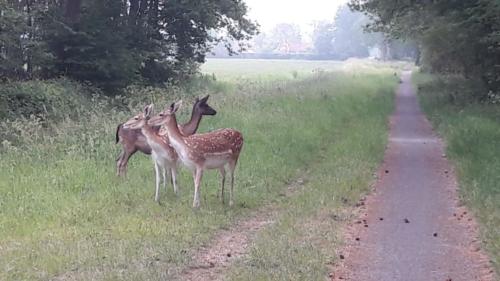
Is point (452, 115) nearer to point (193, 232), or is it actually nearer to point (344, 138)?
point (344, 138)

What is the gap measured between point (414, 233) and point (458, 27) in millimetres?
16390

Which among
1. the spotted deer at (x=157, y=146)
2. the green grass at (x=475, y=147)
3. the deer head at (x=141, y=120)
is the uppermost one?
the deer head at (x=141, y=120)

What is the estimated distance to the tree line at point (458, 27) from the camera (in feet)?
76.2

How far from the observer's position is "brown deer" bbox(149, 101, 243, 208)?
11.0 meters

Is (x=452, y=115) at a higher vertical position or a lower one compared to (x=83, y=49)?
lower

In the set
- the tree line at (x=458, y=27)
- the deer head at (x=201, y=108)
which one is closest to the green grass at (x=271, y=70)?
the tree line at (x=458, y=27)

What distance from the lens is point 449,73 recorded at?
4256 cm

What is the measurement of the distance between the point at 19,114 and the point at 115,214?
13.6 m

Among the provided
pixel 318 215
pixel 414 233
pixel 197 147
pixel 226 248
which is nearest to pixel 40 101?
pixel 197 147

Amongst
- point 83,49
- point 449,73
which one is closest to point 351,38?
point 449,73

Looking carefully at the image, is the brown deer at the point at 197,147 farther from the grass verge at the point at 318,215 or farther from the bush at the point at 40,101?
the bush at the point at 40,101

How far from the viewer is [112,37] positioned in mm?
30438

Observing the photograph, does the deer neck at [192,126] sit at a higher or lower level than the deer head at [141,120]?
lower

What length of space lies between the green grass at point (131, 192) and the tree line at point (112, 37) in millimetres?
5885
